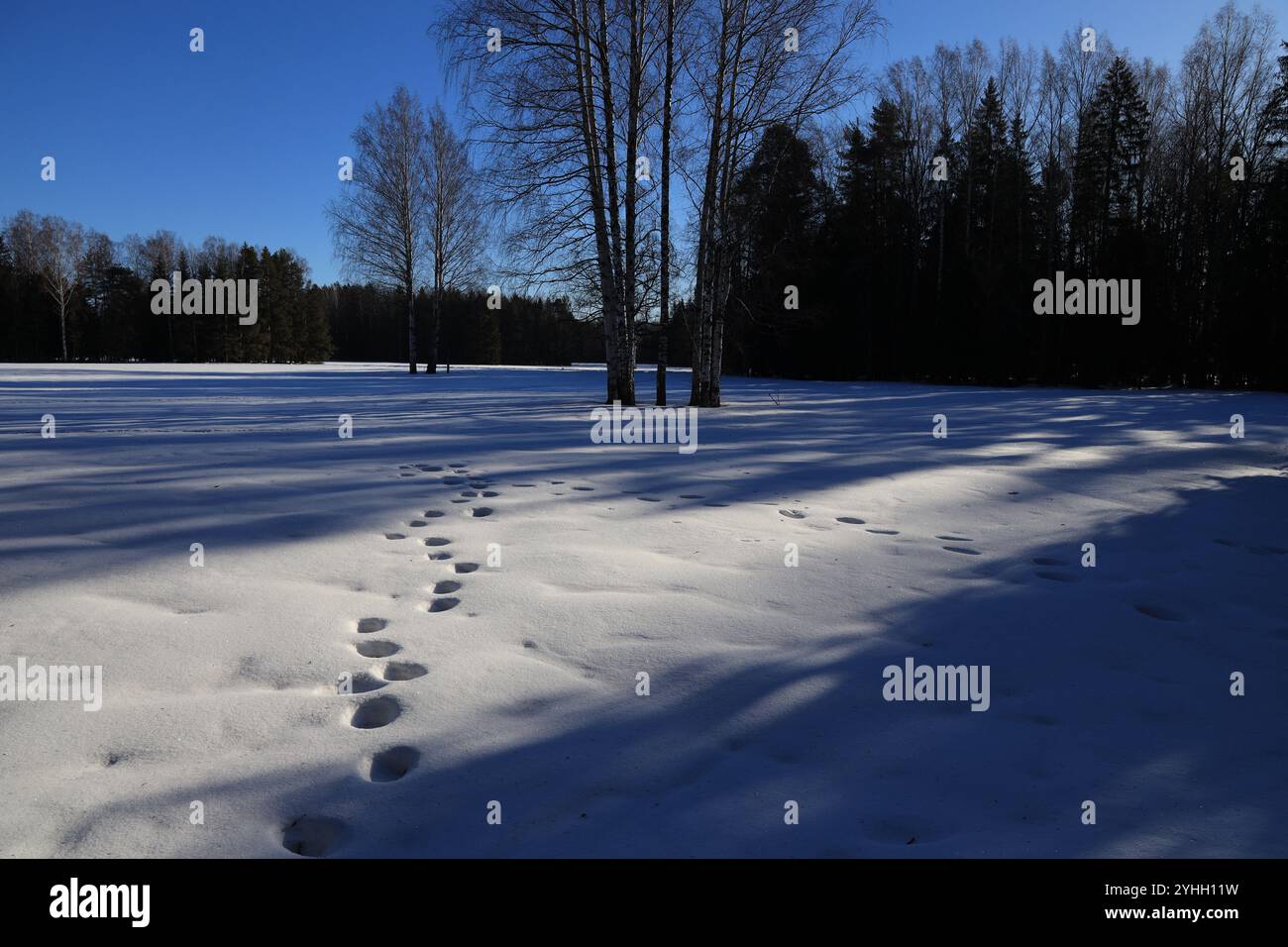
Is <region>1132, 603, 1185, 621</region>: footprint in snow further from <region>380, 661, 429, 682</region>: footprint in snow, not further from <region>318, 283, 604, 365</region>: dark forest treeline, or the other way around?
<region>318, 283, 604, 365</region>: dark forest treeline

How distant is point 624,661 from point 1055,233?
30.2 m

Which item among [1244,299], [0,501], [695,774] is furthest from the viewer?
[1244,299]

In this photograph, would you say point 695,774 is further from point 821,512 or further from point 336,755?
point 821,512

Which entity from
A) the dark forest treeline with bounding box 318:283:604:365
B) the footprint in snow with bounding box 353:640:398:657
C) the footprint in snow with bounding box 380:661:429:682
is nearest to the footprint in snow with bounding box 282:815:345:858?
the footprint in snow with bounding box 380:661:429:682

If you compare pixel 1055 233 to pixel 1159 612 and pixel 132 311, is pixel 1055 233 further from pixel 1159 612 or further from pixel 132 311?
pixel 132 311

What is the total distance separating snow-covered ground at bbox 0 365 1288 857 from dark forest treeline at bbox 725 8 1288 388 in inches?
643

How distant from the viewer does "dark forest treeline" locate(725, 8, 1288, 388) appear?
23219 millimetres

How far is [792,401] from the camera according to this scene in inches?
627

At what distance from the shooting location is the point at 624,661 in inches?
103

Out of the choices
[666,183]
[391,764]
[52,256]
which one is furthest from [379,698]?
[52,256]

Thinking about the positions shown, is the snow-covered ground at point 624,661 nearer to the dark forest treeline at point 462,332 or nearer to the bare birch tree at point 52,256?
the bare birch tree at point 52,256

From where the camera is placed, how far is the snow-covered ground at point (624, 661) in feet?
5.81
